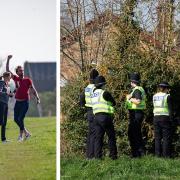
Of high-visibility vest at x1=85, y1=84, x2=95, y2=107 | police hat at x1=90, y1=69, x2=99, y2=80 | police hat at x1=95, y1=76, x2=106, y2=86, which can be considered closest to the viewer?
police hat at x1=95, y1=76, x2=106, y2=86

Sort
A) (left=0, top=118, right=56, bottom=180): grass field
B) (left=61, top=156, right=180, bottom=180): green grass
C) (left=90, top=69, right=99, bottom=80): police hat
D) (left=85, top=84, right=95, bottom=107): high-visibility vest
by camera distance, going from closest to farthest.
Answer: (left=61, top=156, right=180, bottom=180): green grass
(left=0, top=118, right=56, bottom=180): grass field
(left=85, top=84, right=95, bottom=107): high-visibility vest
(left=90, top=69, right=99, bottom=80): police hat

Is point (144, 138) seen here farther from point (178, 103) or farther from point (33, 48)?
point (33, 48)

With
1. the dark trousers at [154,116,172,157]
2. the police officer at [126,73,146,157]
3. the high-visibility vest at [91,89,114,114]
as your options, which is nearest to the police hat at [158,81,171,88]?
the police officer at [126,73,146,157]

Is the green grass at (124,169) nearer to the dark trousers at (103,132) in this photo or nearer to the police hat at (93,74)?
the dark trousers at (103,132)

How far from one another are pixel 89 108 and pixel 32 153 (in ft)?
4.55

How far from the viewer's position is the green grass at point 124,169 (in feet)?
35.0

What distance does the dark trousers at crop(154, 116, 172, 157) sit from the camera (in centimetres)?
1187

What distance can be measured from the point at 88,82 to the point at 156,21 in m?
1.84

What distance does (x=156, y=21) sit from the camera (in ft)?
41.5

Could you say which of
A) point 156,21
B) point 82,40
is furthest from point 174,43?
point 82,40

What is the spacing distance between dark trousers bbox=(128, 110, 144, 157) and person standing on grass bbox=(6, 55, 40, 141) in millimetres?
1846

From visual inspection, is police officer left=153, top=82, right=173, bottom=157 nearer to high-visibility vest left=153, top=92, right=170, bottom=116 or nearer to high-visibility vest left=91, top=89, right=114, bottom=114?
high-visibility vest left=153, top=92, right=170, bottom=116

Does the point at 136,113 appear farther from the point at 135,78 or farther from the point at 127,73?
the point at 127,73

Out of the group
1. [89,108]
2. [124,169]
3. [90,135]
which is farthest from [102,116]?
[124,169]
